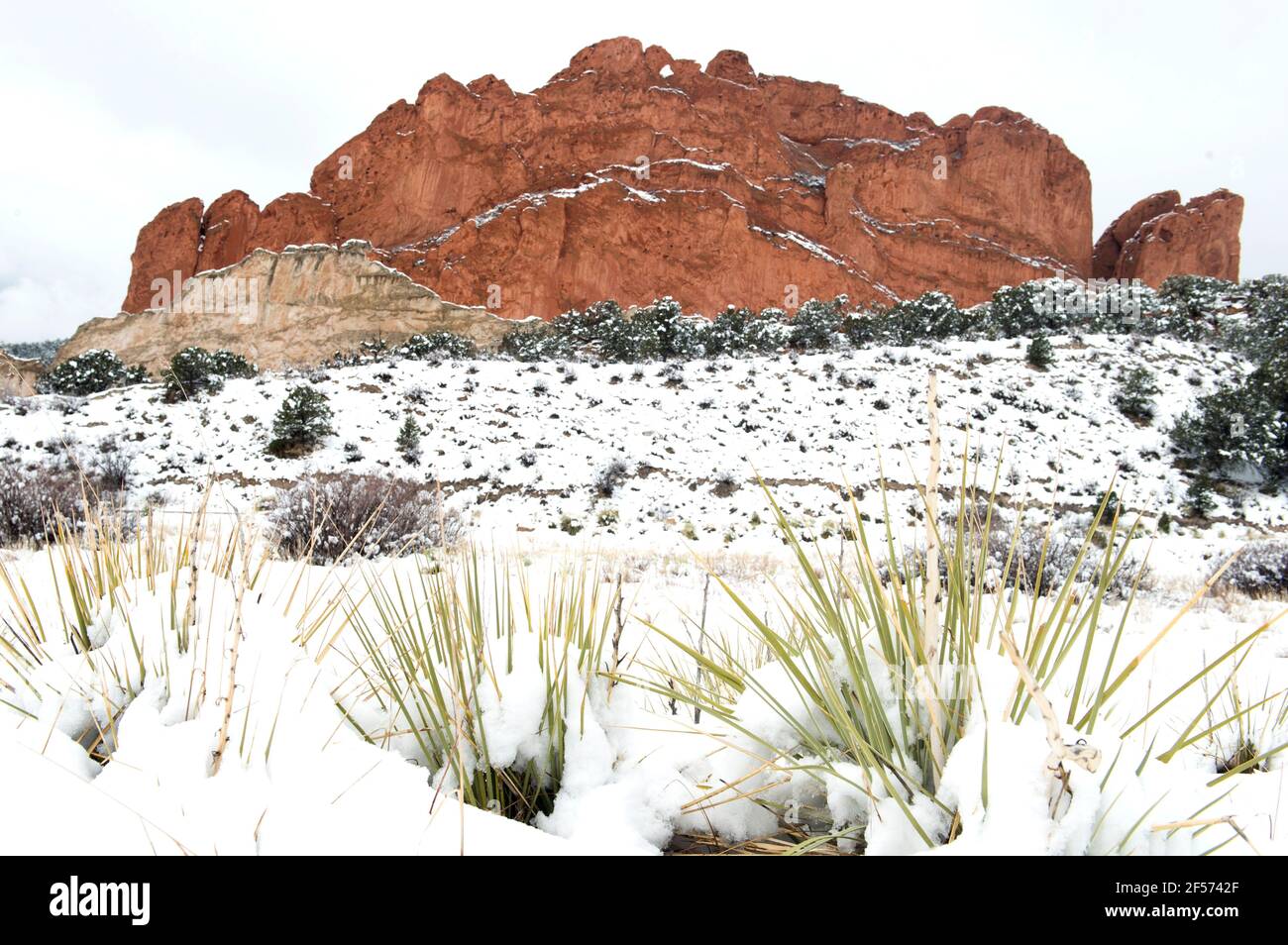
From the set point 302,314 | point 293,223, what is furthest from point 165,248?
point 302,314

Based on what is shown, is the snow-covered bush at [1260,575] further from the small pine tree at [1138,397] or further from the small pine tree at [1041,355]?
the small pine tree at [1041,355]

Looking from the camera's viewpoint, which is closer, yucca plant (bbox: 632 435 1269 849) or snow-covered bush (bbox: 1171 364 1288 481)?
yucca plant (bbox: 632 435 1269 849)

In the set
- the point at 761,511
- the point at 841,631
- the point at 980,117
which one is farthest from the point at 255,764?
the point at 980,117

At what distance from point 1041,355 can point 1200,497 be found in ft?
24.2

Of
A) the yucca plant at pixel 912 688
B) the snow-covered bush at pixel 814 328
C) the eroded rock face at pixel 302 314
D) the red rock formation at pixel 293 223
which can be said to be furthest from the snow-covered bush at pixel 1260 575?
the red rock formation at pixel 293 223

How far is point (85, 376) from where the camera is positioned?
61.2 feet

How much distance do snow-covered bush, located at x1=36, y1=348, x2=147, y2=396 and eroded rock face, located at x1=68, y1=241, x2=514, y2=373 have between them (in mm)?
19979

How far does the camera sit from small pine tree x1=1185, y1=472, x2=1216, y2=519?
1281 centimetres

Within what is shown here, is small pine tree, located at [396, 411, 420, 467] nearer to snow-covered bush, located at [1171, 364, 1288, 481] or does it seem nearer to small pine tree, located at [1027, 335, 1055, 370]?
snow-covered bush, located at [1171, 364, 1288, 481]

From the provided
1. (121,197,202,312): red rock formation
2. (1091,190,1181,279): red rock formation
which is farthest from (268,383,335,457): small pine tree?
(1091,190,1181,279): red rock formation

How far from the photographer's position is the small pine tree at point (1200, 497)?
12.8 meters

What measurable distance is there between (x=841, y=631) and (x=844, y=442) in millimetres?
14564

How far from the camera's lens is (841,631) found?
3.79 ft
